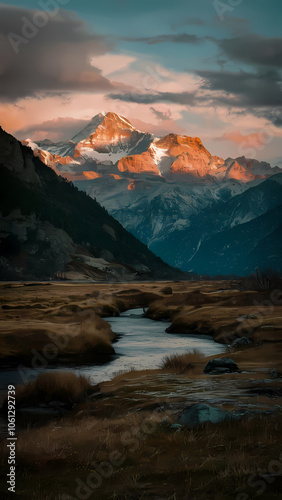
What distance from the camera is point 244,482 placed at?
12242 mm

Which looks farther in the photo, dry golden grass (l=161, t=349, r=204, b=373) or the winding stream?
the winding stream

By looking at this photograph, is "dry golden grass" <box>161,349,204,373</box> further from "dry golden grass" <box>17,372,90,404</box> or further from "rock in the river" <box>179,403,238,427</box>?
"rock in the river" <box>179,403,238,427</box>

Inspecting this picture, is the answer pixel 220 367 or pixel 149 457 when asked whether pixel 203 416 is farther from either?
pixel 220 367

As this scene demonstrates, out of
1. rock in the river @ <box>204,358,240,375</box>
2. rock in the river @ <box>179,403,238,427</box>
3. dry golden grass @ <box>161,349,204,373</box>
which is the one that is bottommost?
dry golden grass @ <box>161,349,204,373</box>

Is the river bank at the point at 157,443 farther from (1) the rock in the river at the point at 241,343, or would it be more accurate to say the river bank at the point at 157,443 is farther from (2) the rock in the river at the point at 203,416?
(1) the rock in the river at the point at 241,343

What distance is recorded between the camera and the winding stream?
33750mm

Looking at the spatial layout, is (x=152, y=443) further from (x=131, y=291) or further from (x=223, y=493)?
(x=131, y=291)

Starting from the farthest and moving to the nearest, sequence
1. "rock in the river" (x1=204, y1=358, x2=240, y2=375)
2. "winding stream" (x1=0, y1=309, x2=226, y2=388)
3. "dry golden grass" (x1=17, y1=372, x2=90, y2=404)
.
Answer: "winding stream" (x1=0, y1=309, x2=226, y2=388), "rock in the river" (x1=204, y1=358, x2=240, y2=375), "dry golden grass" (x1=17, y1=372, x2=90, y2=404)

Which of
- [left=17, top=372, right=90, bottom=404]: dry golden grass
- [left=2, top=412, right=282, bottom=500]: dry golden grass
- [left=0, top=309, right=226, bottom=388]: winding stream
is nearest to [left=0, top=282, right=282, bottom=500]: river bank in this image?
[left=2, top=412, right=282, bottom=500]: dry golden grass

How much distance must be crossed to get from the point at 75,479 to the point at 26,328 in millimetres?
37889

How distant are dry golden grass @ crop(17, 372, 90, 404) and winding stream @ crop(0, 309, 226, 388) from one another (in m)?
3.31

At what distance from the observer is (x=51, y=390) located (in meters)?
23.8

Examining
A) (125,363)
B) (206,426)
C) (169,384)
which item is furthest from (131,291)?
(206,426)

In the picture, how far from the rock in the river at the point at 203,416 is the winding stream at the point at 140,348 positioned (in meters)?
11.1
